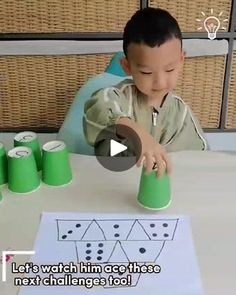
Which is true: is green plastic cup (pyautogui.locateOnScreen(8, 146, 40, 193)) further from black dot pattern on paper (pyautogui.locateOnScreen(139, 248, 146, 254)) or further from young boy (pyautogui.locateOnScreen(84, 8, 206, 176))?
black dot pattern on paper (pyautogui.locateOnScreen(139, 248, 146, 254))

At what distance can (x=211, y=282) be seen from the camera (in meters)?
0.71

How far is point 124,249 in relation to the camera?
30.5 inches

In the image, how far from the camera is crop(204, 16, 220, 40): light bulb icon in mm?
1756

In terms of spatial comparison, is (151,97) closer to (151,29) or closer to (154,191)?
(151,29)

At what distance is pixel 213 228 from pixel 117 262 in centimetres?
20

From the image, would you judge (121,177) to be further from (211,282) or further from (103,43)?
(103,43)

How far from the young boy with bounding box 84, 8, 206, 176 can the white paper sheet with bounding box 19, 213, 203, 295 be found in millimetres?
114

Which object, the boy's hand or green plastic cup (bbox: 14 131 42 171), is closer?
the boy's hand

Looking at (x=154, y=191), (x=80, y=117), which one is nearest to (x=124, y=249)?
(x=154, y=191)

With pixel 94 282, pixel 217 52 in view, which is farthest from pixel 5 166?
pixel 217 52
